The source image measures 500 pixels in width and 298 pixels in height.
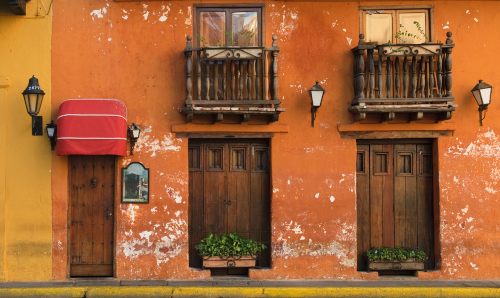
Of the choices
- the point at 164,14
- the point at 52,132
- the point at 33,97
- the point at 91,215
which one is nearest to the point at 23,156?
the point at 52,132

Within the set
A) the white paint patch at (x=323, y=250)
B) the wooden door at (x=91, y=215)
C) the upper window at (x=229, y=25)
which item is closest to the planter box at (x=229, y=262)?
the white paint patch at (x=323, y=250)

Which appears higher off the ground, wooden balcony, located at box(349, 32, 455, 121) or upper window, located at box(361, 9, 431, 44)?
upper window, located at box(361, 9, 431, 44)

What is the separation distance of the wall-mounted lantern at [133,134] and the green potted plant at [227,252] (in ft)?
7.38

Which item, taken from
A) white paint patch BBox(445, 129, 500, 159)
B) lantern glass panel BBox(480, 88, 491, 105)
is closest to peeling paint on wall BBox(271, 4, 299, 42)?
lantern glass panel BBox(480, 88, 491, 105)

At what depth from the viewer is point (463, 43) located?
10680 millimetres

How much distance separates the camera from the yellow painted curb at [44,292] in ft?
31.4

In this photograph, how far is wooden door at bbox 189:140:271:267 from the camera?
10742 mm

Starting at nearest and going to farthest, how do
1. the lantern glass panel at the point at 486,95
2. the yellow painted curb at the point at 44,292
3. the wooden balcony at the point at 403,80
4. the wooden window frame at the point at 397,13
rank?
the yellow painted curb at the point at 44,292 → the wooden balcony at the point at 403,80 → the lantern glass panel at the point at 486,95 → the wooden window frame at the point at 397,13

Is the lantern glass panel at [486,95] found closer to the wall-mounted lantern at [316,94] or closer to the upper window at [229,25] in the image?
the wall-mounted lantern at [316,94]

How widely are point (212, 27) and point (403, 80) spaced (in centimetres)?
377

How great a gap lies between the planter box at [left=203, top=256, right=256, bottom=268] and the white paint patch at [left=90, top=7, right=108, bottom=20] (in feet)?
16.6

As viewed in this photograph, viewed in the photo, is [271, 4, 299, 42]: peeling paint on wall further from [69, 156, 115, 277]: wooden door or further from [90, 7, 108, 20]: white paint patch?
[69, 156, 115, 277]: wooden door

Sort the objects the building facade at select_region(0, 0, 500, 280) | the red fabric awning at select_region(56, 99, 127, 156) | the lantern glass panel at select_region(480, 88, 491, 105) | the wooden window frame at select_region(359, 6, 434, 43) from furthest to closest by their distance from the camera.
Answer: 1. the wooden window frame at select_region(359, 6, 434, 43)
2. the building facade at select_region(0, 0, 500, 280)
3. the lantern glass panel at select_region(480, 88, 491, 105)
4. the red fabric awning at select_region(56, 99, 127, 156)

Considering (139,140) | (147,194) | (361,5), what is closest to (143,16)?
(139,140)
